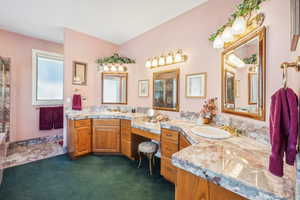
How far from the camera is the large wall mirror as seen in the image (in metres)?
1.24

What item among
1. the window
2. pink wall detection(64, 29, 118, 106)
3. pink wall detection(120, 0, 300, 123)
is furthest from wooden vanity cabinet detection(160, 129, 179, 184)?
the window

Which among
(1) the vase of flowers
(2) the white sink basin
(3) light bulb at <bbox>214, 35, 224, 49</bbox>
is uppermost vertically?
(3) light bulb at <bbox>214, 35, 224, 49</bbox>

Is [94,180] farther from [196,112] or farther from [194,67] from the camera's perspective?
[194,67]

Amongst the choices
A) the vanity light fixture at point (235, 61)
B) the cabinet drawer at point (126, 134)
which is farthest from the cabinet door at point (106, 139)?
the vanity light fixture at point (235, 61)

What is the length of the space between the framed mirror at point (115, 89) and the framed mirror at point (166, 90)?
0.94 meters

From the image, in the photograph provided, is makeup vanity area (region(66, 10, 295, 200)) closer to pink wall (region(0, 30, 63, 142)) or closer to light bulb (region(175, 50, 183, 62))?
light bulb (region(175, 50, 183, 62))

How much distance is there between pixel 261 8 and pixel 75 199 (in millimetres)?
2901

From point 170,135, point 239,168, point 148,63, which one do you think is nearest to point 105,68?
point 148,63

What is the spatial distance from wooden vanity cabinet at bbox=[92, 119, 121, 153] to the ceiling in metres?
2.01

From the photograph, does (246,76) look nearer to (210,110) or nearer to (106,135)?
(210,110)

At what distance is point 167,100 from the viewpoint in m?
2.61

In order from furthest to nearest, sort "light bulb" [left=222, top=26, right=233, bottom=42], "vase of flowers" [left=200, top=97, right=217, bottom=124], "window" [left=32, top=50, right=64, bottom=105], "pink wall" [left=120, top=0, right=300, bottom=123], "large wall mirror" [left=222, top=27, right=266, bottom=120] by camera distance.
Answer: "window" [left=32, top=50, right=64, bottom=105] → "vase of flowers" [left=200, top=97, right=217, bottom=124] → "light bulb" [left=222, top=26, right=233, bottom=42] → "large wall mirror" [left=222, top=27, right=266, bottom=120] → "pink wall" [left=120, top=0, right=300, bottom=123]

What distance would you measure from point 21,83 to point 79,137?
2.14 metres

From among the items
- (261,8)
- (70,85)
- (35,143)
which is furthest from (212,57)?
(35,143)
